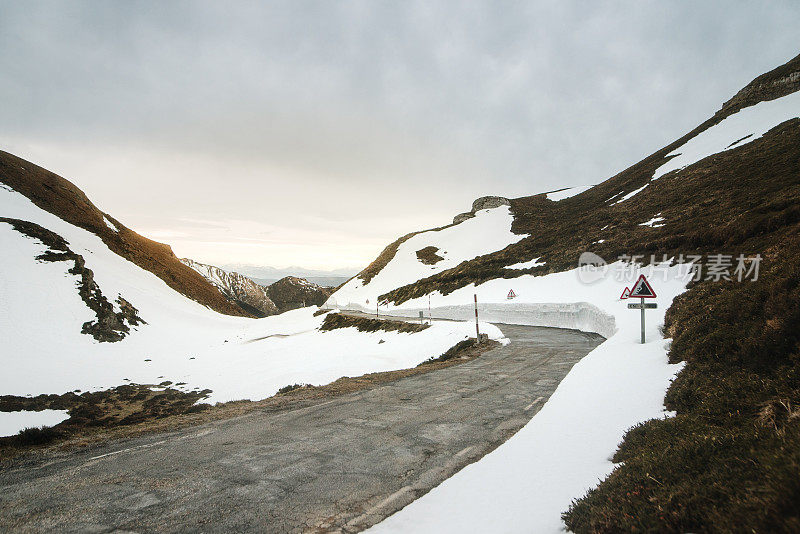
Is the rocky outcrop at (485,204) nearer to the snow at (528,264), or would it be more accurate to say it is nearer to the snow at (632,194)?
the snow at (632,194)

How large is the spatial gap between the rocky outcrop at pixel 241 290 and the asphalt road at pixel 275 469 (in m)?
134

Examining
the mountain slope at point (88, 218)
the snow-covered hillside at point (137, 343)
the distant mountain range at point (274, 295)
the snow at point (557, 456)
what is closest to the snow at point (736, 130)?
the snow-covered hillside at point (137, 343)

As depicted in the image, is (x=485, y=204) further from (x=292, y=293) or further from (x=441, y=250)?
(x=292, y=293)

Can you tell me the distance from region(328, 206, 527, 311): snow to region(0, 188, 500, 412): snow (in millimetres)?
24111

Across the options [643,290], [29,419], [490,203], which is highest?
[490,203]

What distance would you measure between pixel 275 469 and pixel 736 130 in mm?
69473

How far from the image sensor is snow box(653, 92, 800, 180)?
150 ft

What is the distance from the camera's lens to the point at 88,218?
59.8 meters

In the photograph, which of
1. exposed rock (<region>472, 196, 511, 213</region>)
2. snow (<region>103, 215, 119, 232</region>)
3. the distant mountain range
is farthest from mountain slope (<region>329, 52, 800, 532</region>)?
the distant mountain range

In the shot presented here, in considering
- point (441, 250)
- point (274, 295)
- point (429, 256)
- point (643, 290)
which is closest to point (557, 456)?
point (643, 290)

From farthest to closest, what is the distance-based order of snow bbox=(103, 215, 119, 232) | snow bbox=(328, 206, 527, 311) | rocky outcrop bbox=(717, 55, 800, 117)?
snow bbox=(328, 206, 527, 311) → snow bbox=(103, 215, 119, 232) → rocky outcrop bbox=(717, 55, 800, 117)

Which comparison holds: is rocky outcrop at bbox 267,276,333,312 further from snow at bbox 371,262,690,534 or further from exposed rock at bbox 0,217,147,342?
snow at bbox 371,262,690,534

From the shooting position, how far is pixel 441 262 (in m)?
69.6

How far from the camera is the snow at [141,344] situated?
1958 centimetres
